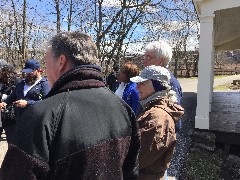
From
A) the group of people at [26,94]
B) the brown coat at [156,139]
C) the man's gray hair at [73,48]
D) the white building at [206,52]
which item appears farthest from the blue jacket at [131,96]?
the white building at [206,52]

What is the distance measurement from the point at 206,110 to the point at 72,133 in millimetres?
6133

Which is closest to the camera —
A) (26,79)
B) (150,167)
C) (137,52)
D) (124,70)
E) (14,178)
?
(14,178)

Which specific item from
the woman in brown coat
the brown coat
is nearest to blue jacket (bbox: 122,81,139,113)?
the woman in brown coat

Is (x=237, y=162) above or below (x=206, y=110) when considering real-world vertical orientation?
below

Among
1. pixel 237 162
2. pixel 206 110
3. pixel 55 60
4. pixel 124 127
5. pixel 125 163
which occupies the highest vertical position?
pixel 55 60

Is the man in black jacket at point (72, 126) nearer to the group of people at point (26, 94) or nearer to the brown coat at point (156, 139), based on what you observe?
the brown coat at point (156, 139)

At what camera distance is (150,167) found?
7.20 ft

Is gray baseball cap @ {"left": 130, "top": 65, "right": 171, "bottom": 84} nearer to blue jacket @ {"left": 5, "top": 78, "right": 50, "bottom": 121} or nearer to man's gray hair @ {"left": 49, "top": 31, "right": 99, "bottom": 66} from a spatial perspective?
man's gray hair @ {"left": 49, "top": 31, "right": 99, "bottom": 66}

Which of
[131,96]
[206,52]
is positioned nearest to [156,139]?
[131,96]

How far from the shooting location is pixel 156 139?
2.09 metres

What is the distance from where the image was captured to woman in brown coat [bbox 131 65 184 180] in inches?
82.2

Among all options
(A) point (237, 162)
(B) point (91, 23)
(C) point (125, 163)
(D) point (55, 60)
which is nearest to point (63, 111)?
(D) point (55, 60)

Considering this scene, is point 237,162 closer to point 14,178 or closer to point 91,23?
point 14,178

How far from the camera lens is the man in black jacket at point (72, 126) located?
4.00 ft
